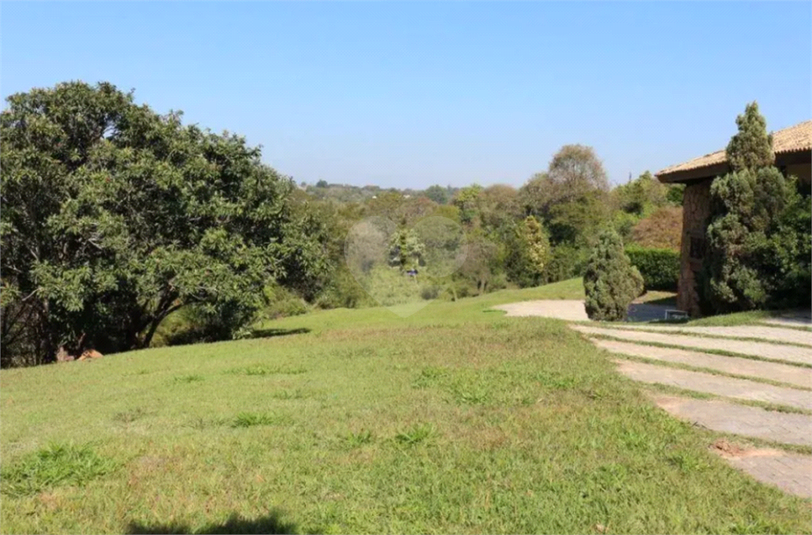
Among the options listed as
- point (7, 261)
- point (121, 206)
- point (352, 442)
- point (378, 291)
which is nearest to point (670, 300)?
point (378, 291)

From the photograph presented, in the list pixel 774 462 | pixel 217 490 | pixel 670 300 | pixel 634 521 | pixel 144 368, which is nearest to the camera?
pixel 634 521

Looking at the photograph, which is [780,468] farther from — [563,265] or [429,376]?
[563,265]

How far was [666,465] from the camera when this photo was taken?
3.88m

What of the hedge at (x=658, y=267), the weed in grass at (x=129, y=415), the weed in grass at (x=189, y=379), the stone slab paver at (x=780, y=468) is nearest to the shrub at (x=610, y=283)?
the weed in grass at (x=189, y=379)

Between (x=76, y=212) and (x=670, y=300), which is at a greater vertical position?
(x=76, y=212)

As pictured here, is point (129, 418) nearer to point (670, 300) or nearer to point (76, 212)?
point (76, 212)

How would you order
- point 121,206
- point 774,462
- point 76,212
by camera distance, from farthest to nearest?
1. point 121,206
2. point 76,212
3. point 774,462

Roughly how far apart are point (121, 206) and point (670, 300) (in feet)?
60.2

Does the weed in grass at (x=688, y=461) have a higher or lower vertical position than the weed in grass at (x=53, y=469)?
lower

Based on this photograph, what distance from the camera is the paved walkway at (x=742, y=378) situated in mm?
4238

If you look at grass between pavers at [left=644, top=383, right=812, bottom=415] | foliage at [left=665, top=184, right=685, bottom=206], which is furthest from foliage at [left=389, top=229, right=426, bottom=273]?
foliage at [left=665, top=184, right=685, bottom=206]

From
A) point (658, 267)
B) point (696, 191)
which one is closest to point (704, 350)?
point (696, 191)

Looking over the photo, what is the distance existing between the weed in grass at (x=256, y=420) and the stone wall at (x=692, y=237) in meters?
15.0

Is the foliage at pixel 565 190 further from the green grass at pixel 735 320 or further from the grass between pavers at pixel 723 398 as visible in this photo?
the grass between pavers at pixel 723 398
